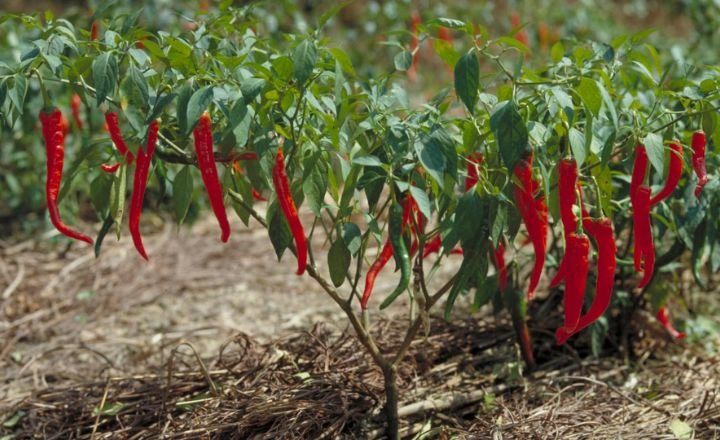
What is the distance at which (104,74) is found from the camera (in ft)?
6.47

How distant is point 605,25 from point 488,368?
17.4 ft

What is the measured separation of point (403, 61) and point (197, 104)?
726 mm

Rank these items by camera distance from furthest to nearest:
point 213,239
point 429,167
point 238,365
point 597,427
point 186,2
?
point 186,2, point 213,239, point 238,365, point 597,427, point 429,167

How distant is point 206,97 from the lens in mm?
1968

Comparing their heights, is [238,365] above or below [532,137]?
below

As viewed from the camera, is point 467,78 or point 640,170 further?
point 640,170

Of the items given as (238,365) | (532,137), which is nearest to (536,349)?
(238,365)

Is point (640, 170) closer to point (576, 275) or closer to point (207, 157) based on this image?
point (576, 275)

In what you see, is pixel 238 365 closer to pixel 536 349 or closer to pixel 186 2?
pixel 536 349

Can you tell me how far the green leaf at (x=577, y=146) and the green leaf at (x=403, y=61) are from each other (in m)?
0.60

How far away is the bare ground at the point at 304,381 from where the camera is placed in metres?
2.64

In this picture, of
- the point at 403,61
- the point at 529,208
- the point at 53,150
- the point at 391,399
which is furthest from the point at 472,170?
the point at 53,150

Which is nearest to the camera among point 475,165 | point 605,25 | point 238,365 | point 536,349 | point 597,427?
point 475,165

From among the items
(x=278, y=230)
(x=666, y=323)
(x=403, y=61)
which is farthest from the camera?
(x=666, y=323)
